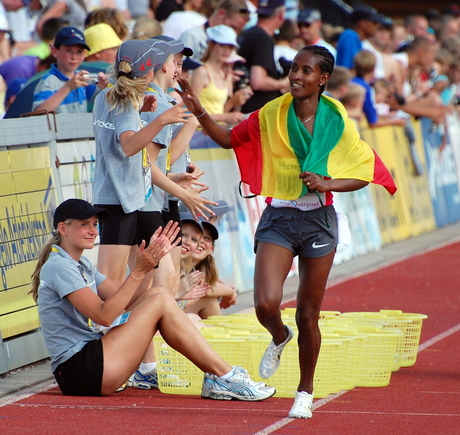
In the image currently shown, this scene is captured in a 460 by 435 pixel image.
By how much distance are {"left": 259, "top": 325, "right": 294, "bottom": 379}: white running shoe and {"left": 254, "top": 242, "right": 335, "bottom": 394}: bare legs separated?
7.6 inches

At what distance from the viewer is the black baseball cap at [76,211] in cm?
580

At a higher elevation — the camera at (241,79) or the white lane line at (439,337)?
the camera at (241,79)

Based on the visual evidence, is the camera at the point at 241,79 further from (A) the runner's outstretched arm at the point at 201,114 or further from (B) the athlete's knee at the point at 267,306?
(B) the athlete's knee at the point at 267,306

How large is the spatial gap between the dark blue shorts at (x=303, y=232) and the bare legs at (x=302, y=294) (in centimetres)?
4

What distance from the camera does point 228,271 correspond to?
1008cm

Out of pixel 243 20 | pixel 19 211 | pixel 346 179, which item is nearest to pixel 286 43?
pixel 243 20

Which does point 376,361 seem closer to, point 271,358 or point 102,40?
point 271,358

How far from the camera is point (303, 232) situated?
18.7 feet

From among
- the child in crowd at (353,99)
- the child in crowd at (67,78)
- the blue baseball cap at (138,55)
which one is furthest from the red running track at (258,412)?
the child in crowd at (353,99)

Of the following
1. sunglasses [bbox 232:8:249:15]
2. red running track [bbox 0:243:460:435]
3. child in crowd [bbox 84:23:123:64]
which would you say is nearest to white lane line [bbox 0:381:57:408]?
red running track [bbox 0:243:460:435]

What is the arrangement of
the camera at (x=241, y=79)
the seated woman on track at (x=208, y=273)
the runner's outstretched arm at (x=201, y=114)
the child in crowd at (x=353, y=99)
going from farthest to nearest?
the child in crowd at (x=353, y=99) < the camera at (x=241, y=79) < the seated woman on track at (x=208, y=273) < the runner's outstretched arm at (x=201, y=114)

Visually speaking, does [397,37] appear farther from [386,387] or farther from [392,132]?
[386,387]

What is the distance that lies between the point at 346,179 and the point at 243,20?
605 cm

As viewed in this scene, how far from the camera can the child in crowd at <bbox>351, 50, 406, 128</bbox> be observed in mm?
14076
